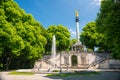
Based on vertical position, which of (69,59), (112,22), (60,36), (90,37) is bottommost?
(69,59)

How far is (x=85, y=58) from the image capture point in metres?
55.2

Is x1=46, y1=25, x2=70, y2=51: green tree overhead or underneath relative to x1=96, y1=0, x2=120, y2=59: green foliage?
overhead

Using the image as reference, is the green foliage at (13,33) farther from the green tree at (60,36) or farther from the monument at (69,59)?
the green tree at (60,36)

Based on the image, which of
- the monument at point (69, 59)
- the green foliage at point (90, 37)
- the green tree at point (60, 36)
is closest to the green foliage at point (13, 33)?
the monument at point (69, 59)

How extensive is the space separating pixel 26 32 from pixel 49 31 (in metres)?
28.0

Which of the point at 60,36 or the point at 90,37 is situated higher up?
the point at 60,36

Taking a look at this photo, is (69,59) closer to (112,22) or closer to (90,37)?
(90,37)

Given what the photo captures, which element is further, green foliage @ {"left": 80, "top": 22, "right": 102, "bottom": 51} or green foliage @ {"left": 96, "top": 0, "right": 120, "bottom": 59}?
green foliage @ {"left": 80, "top": 22, "right": 102, "bottom": 51}

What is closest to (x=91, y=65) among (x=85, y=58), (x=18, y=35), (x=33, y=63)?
(x=85, y=58)

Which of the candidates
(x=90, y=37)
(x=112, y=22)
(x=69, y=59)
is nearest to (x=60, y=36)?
(x=90, y=37)

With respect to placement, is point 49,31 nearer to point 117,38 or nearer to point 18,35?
point 18,35

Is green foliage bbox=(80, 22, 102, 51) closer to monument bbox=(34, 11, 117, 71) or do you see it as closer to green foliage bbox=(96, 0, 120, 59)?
monument bbox=(34, 11, 117, 71)

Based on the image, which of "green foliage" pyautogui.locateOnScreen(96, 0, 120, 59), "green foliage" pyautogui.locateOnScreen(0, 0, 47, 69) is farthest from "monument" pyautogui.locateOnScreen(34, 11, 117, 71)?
"green foliage" pyautogui.locateOnScreen(96, 0, 120, 59)

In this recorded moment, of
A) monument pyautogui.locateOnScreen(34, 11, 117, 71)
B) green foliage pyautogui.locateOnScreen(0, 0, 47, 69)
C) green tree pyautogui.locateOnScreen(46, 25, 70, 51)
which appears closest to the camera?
green foliage pyautogui.locateOnScreen(0, 0, 47, 69)
